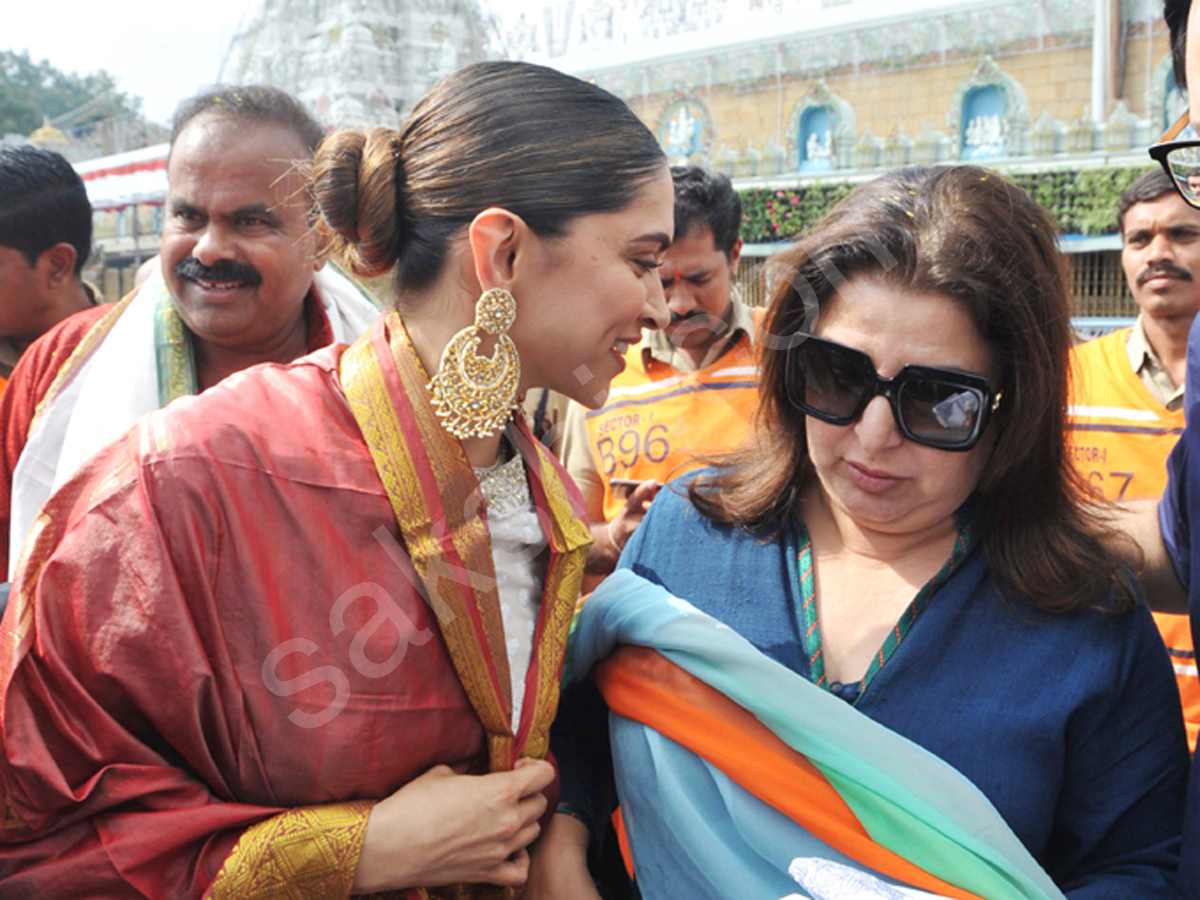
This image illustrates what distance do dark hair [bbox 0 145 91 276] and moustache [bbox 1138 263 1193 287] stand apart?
3.82 m

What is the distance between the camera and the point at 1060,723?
1.52m

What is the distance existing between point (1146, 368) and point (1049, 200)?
49.9 feet

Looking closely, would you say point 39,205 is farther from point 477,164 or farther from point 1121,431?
point 1121,431

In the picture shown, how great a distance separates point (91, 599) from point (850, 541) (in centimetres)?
121

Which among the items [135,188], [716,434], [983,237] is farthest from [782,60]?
[983,237]

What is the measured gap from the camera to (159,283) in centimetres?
270

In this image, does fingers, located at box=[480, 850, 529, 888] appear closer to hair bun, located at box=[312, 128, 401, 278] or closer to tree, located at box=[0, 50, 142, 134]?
hair bun, located at box=[312, 128, 401, 278]

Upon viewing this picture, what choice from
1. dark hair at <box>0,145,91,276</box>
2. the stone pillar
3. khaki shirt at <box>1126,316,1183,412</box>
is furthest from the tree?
khaki shirt at <box>1126,316,1183,412</box>

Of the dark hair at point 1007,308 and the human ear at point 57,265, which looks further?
the human ear at point 57,265

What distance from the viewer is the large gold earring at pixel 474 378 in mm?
1559

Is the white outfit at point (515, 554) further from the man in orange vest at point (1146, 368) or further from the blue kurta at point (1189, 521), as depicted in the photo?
the man in orange vest at point (1146, 368)

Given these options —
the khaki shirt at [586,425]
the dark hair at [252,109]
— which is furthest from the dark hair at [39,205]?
the khaki shirt at [586,425]

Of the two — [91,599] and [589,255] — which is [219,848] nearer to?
[91,599]

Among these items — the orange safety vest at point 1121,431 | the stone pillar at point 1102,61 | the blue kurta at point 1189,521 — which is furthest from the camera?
the stone pillar at point 1102,61
